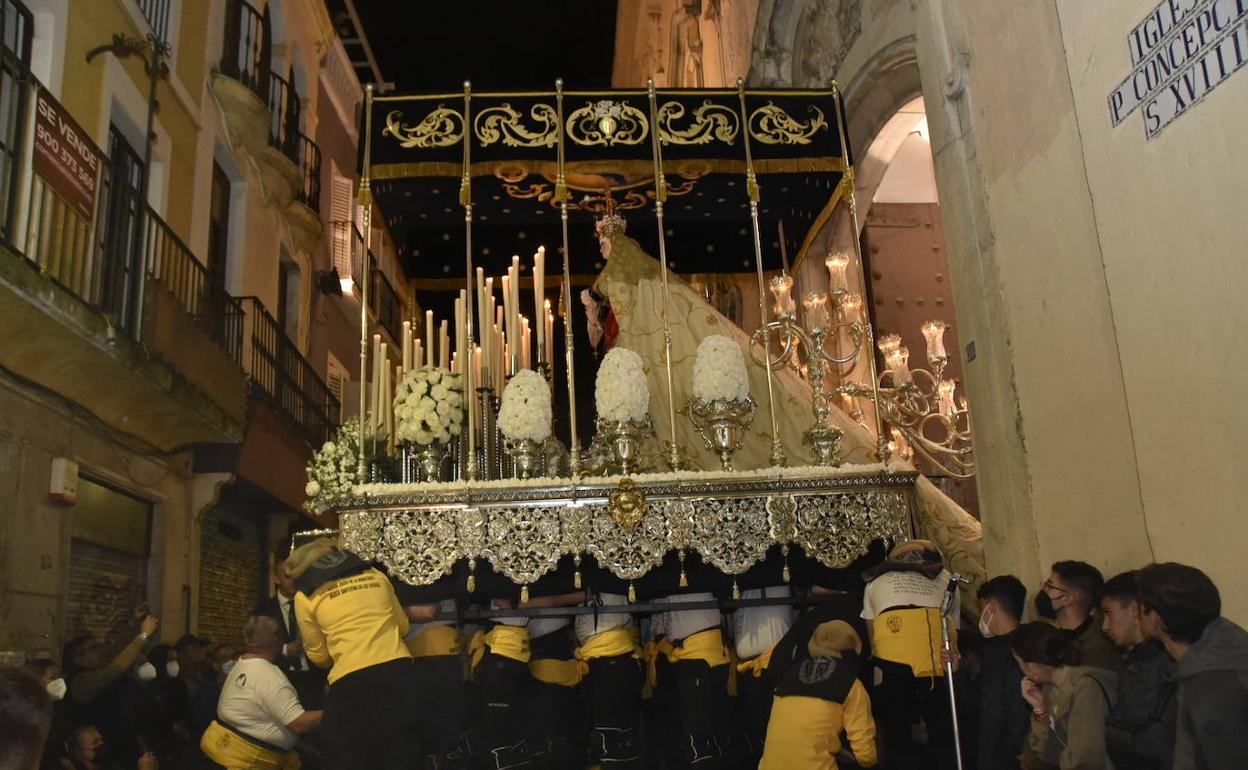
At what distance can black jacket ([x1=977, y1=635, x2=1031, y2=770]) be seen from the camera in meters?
3.58

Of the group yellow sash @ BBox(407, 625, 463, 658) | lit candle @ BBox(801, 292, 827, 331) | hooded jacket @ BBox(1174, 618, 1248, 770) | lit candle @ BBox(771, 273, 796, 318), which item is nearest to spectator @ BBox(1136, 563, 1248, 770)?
hooded jacket @ BBox(1174, 618, 1248, 770)

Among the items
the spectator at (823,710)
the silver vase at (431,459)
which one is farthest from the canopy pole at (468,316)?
the spectator at (823,710)

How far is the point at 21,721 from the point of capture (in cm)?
173

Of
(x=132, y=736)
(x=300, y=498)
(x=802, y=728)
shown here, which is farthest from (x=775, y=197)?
(x=300, y=498)

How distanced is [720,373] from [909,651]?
154 centimetres

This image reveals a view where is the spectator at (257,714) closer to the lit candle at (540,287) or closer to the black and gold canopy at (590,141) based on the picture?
the lit candle at (540,287)

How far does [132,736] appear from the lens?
5.77 metres

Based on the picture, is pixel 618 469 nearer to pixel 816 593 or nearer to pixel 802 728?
pixel 816 593

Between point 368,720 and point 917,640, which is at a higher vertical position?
point 917,640

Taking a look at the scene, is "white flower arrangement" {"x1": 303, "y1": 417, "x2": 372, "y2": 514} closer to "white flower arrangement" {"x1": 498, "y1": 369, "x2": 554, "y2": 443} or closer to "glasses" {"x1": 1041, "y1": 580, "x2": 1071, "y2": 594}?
"white flower arrangement" {"x1": 498, "y1": 369, "x2": 554, "y2": 443}

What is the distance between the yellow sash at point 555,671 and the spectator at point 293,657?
110 cm

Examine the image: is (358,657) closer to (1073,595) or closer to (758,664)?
(758,664)

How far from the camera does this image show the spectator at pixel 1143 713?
8.80ft

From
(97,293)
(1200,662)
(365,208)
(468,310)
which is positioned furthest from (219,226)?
(1200,662)
